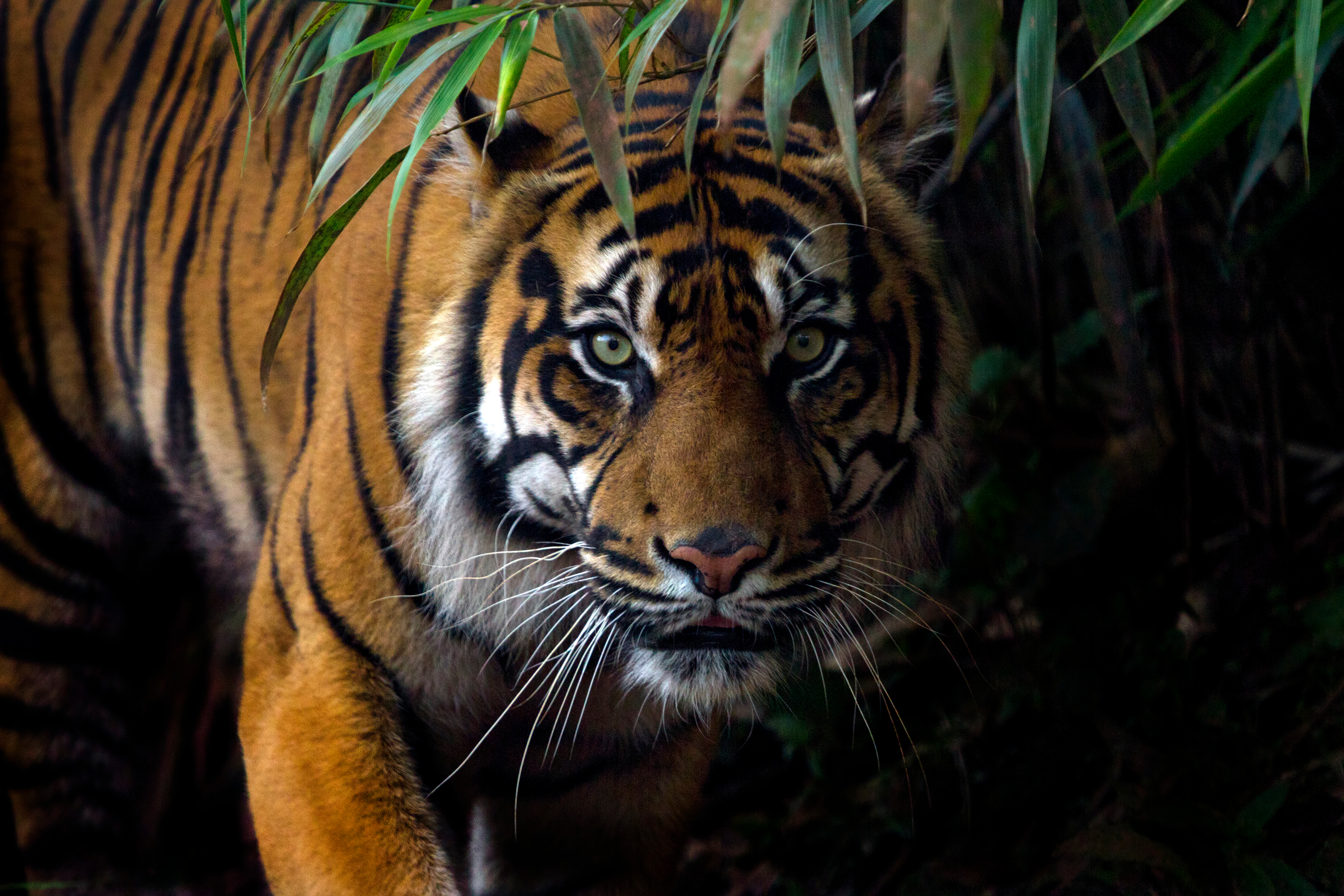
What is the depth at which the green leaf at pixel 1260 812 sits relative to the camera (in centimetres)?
179

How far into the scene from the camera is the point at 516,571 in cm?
157

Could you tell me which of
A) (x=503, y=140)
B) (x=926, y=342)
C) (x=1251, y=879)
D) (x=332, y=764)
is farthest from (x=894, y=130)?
(x=1251, y=879)

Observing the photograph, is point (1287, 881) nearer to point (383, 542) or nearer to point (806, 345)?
point (806, 345)

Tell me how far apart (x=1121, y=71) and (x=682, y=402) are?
1.82 ft

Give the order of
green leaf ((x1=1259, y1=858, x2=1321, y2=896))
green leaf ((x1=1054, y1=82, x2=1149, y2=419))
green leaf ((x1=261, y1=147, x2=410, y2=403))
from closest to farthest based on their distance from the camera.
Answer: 1. green leaf ((x1=261, y1=147, x2=410, y2=403))
2. green leaf ((x1=1259, y1=858, x2=1321, y2=896))
3. green leaf ((x1=1054, y1=82, x2=1149, y2=419))

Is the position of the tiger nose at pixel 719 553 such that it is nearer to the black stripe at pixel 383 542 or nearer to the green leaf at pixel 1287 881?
the black stripe at pixel 383 542

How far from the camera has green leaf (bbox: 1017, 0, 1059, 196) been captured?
1150mm

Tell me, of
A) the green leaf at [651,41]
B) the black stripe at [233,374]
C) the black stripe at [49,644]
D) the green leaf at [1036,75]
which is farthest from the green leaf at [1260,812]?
the black stripe at [49,644]

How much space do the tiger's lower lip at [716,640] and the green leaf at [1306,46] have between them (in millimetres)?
740

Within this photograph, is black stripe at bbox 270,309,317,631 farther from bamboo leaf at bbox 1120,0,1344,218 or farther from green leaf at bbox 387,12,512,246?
bamboo leaf at bbox 1120,0,1344,218

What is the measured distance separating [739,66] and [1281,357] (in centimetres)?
198

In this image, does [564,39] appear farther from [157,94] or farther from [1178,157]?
[157,94]

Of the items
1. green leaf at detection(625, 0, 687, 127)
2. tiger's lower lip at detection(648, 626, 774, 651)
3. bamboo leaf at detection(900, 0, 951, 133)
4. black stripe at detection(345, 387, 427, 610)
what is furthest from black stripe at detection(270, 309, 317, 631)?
bamboo leaf at detection(900, 0, 951, 133)

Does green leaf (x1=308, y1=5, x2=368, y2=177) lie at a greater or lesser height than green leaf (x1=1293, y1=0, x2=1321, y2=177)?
greater
